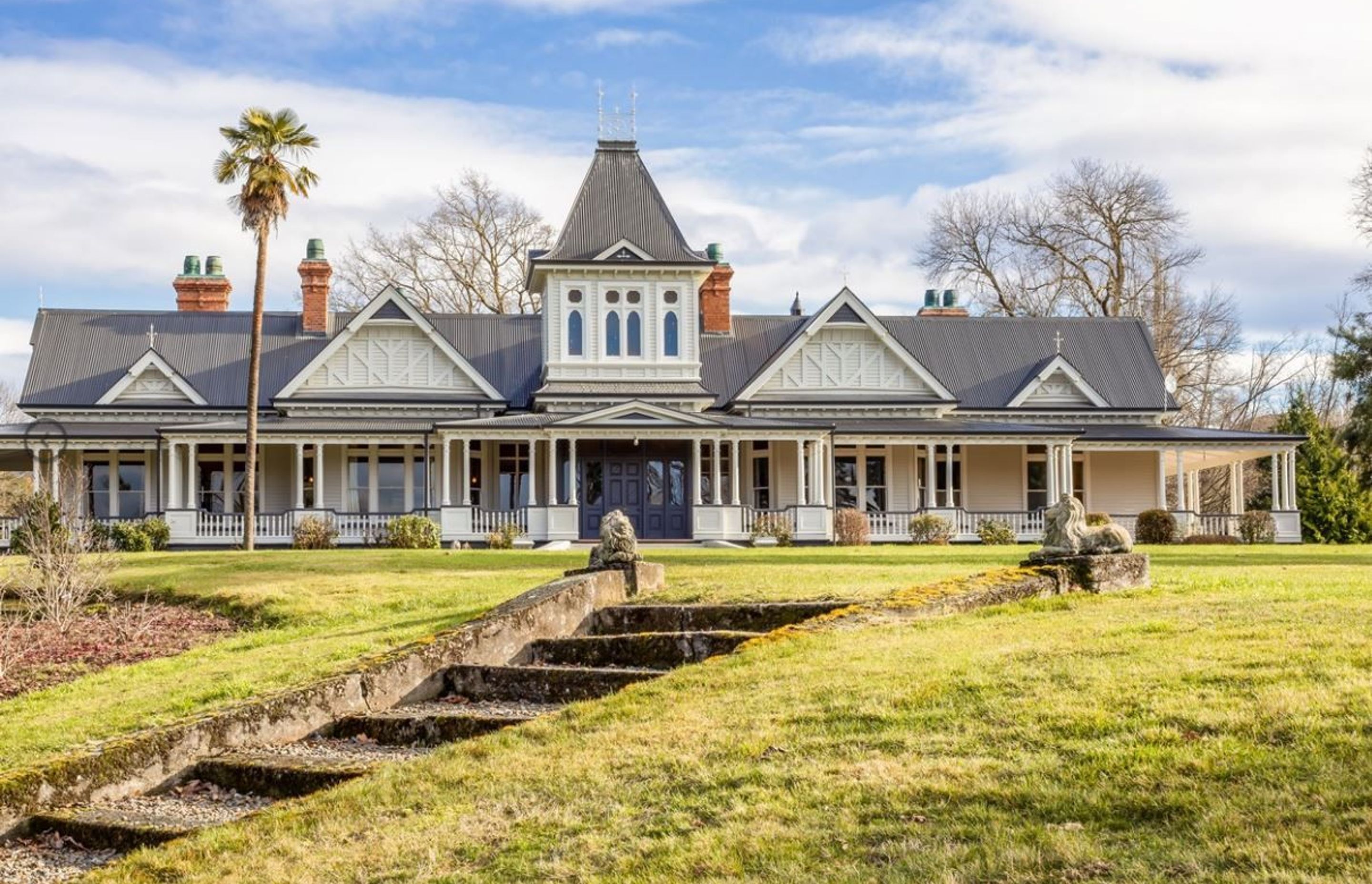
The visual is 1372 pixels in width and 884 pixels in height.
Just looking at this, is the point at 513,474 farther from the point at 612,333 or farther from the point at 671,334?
the point at 671,334

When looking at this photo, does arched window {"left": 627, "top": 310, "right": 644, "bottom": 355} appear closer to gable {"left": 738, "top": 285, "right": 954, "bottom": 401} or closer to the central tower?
the central tower

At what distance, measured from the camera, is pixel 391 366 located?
125 feet

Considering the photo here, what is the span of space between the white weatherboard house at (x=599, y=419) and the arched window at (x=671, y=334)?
5 cm

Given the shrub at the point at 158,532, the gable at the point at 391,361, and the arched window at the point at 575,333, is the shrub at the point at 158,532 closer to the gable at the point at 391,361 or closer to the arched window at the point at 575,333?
the gable at the point at 391,361

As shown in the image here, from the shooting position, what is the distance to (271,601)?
18172mm

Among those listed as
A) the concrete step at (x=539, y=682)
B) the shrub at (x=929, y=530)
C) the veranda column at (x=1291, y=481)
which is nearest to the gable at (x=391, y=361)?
the shrub at (x=929, y=530)

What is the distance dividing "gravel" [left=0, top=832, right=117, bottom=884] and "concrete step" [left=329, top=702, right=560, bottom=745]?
7.26ft

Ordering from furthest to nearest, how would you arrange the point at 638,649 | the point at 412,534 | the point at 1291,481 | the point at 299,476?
the point at 1291,481
the point at 299,476
the point at 412,534
the point at 638,649

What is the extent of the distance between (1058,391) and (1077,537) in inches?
1089

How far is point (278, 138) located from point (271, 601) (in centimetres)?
1688

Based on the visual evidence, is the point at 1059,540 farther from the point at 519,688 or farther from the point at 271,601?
the point at 271,601

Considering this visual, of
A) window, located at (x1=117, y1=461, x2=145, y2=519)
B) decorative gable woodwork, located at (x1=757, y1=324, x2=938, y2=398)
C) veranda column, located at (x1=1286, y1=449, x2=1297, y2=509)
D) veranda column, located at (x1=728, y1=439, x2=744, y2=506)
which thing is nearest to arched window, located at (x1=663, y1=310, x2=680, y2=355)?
decorative gable woodwork, located at (x1=757, y1=324, x2=938, y2=398)

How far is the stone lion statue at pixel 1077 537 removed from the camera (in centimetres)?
1359

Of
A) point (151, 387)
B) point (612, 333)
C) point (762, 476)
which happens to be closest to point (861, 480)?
point (762, 476)
